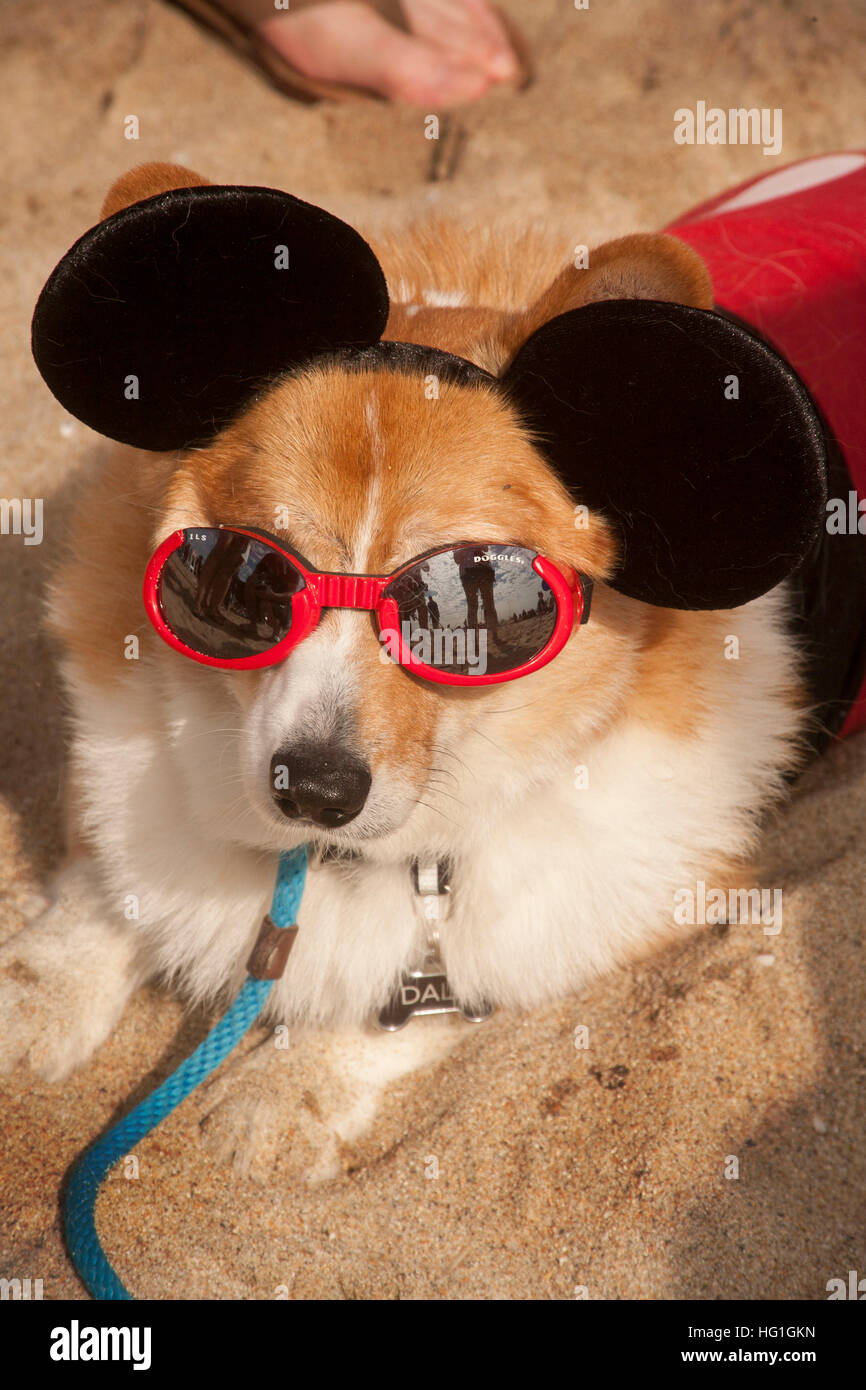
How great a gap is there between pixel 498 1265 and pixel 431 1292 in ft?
0.39

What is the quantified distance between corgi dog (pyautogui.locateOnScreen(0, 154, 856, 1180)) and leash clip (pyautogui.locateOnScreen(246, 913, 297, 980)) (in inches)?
4.3

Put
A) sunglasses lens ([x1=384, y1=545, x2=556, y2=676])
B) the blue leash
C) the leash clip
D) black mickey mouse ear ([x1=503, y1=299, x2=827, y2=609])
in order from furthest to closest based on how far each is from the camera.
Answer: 1. the leash clip
2. the blue leash
3. sunglasses lens ([x1=384, y1=545, x2=556, y2=676])
4. black mickey mouse ear ([x1=503, y1=299, x2=827, y2=609])

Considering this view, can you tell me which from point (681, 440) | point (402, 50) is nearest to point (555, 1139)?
point (681, 440)

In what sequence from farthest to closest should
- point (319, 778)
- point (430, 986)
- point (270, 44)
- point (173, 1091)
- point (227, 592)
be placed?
point (270, 44), point (430, 986), point (173, 1091), point (227, 592), point (319, 778)

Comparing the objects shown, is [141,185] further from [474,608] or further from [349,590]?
[474,608]

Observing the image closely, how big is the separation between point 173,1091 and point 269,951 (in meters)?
0.29

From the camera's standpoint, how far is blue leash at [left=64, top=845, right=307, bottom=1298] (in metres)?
1.84

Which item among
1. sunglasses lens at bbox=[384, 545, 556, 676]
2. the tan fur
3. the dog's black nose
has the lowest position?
the dog's black nose

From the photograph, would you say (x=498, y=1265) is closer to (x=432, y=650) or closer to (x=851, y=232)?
(x=432, y=650)

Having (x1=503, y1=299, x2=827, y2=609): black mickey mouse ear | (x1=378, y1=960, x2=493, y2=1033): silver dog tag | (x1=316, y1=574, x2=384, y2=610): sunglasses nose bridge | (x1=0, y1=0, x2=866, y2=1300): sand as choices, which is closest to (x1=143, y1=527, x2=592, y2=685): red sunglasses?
(x1=316, y1=574, x2=384, y2=610): sunglasses nose bridge

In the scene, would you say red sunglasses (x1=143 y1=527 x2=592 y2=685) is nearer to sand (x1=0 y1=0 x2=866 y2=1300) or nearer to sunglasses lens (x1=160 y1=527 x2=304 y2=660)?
sunglasses lens (x1=160 y1=527 x2=304 y2=660)

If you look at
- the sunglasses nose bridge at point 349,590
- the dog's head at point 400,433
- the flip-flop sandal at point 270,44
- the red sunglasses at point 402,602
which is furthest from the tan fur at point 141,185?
the flip-flop sandal at point 270,44

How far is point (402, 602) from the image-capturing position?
5.65 feet
